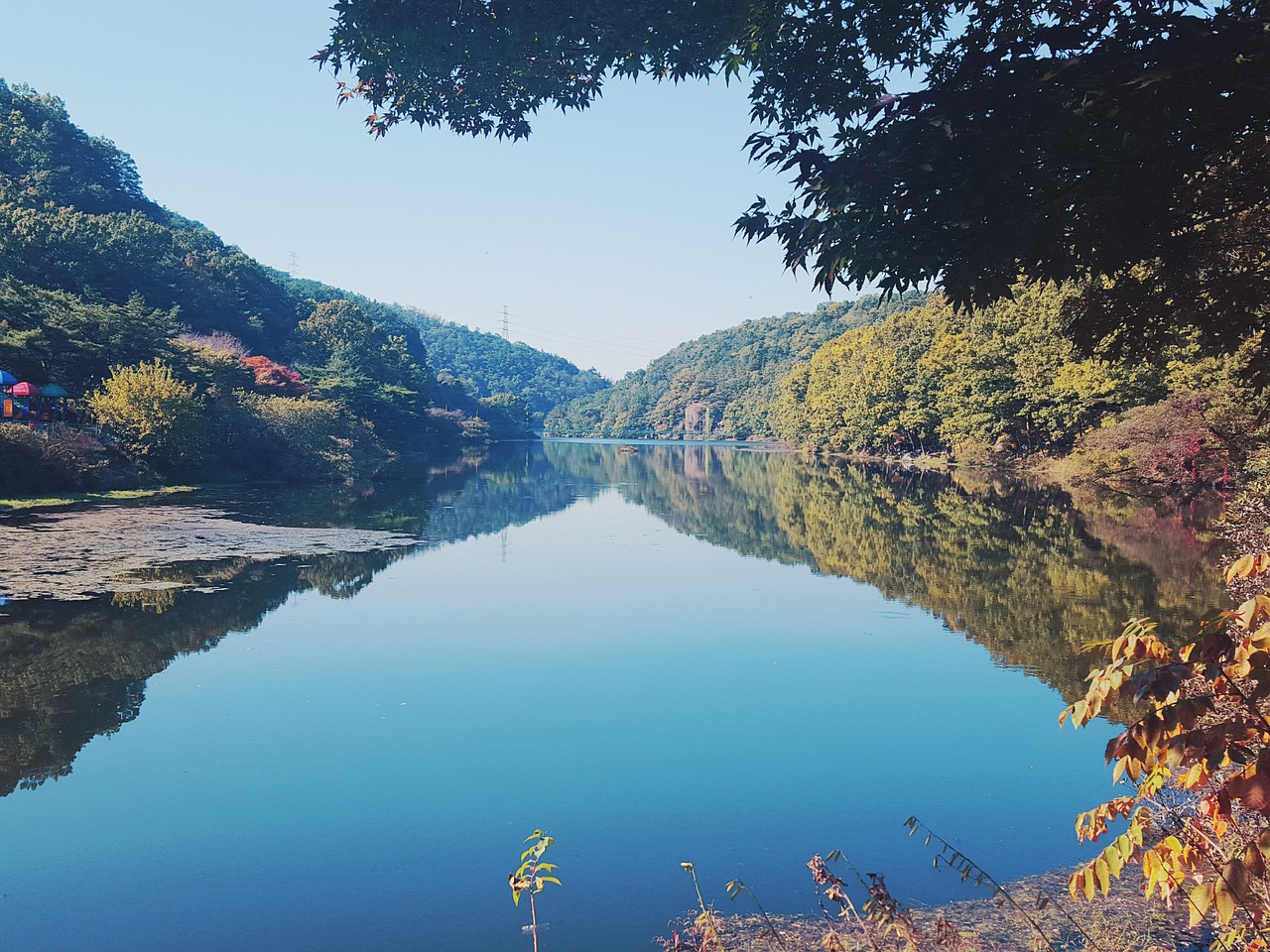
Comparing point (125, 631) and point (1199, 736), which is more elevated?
point (1199, 736)

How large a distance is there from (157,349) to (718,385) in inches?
4718

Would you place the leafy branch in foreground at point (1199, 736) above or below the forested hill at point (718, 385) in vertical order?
below

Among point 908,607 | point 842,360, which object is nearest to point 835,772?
point 908,607

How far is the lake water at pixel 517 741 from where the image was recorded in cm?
531

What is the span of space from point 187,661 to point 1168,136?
10591 mm

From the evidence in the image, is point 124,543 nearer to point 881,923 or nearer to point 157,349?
point 881,923

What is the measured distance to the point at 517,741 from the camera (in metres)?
7.93

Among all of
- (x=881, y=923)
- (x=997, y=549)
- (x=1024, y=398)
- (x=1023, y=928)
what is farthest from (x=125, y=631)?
(x=1024, y=398)

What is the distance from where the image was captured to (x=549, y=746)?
307 inches

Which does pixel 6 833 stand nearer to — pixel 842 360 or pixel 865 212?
pixel 865 212

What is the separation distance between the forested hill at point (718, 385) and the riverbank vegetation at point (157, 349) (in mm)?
49270

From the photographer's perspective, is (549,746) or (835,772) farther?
(549,746)

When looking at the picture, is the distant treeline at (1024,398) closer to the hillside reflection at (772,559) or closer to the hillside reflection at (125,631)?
the hillside reflection at (772,559)

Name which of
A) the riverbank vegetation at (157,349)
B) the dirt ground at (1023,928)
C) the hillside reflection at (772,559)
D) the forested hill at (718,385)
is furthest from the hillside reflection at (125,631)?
the forested hill at (718,385)
